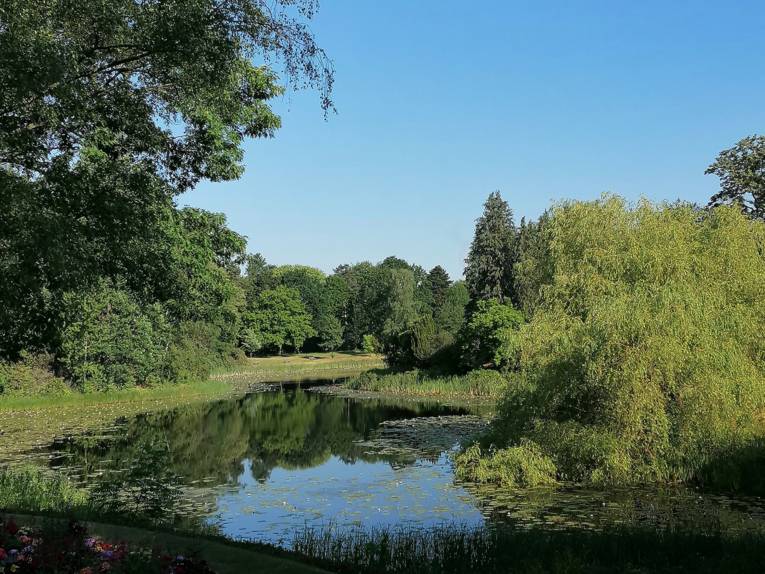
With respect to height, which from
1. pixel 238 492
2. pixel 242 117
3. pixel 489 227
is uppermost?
pixel 489 227

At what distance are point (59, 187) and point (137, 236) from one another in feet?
5.22

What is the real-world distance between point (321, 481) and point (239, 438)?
1021 centimetres

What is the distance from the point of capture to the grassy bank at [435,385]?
43.7 m

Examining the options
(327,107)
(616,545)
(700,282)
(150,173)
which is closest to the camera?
(616,545)

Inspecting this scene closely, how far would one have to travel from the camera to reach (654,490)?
1695 cm

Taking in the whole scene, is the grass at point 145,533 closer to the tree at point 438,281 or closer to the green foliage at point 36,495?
the green foliage at point 36,495

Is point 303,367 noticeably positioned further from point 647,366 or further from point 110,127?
point 110,127

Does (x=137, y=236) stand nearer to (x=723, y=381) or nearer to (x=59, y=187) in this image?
(x=59, y=187)

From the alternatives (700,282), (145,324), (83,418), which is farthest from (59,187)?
(145,324)

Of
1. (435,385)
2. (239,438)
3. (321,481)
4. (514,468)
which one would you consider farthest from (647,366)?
(435,385)

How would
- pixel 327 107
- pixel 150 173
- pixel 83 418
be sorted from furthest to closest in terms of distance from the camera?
pixel 83 418 < pixel 150 173 < pixel 327 107

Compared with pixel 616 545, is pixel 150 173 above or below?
above

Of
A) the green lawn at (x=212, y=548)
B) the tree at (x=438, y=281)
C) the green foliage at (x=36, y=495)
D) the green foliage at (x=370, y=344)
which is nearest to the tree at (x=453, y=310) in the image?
the tree at (x=438, y=281)

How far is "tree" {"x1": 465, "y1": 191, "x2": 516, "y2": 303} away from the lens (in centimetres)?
6675
